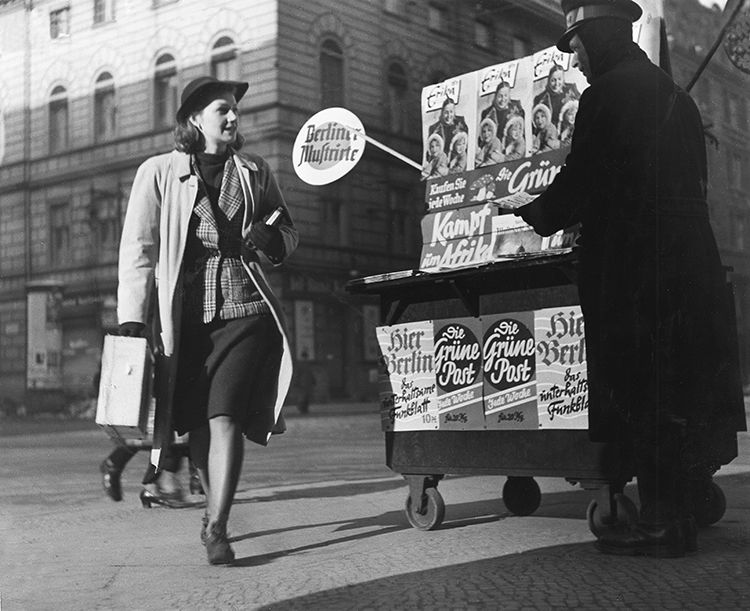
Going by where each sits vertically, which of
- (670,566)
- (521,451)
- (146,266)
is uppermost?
(146,266)

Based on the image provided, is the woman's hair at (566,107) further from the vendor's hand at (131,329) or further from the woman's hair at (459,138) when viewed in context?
the vendor's hand at (131,329)

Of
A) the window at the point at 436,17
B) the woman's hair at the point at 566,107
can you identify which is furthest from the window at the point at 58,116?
the woman's hair at the point at 566,107

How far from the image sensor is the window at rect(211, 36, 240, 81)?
14.6ft

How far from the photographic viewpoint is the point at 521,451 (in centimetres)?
390

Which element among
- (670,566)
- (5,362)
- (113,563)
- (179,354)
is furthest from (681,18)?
(5,362)

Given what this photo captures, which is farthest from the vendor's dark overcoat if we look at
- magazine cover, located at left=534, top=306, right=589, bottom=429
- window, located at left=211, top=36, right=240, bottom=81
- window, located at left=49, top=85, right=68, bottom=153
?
window, located at left=49, top=85, right=68, bottom=153

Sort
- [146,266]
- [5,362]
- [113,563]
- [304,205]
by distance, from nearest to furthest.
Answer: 1. [113,563]
2. [146,266]
3. [304,205]
4. [5,362]

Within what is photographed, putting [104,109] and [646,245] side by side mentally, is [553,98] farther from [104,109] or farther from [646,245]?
[104,109]

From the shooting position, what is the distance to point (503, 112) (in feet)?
13.5

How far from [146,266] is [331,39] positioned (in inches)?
45.7

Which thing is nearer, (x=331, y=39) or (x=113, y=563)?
(x=113, y=563)

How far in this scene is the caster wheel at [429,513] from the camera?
410 centimetres

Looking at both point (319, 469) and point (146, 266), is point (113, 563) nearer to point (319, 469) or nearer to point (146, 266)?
point (146, 266)

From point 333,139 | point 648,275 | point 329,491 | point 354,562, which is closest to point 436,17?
point 333,139
